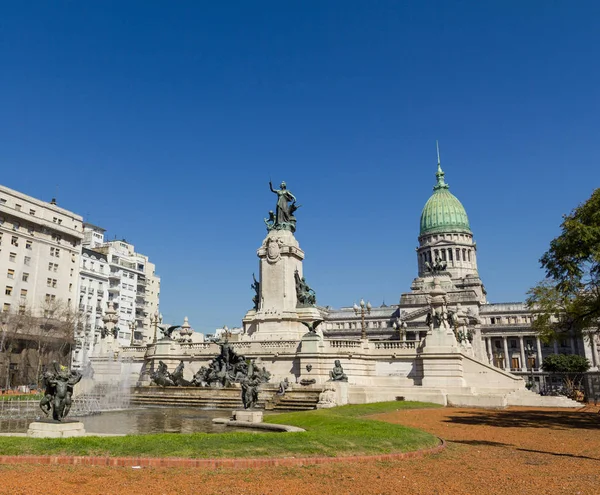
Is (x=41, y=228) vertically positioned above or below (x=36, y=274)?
above

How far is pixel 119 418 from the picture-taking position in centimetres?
2483

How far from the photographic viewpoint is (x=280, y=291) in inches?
1821

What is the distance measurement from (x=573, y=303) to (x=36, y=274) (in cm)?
6392

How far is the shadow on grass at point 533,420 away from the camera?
71.5 ft

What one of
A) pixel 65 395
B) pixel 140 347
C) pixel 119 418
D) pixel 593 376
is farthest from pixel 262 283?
pixel 65 395

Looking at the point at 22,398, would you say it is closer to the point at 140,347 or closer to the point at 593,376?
the point at 140,347

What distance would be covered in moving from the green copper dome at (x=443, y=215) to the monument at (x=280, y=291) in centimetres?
9349

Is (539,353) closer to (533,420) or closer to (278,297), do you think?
(278,297)

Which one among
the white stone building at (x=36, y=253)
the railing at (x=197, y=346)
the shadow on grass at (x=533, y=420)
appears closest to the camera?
the shadow on grass at (x=533, y=420)

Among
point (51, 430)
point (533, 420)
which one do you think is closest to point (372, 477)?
point (51, 430)

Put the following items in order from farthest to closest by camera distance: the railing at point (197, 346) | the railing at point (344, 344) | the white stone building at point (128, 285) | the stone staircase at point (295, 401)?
the white stone building at point (128, 285) → the railing at point (197, 346) → the railing at point (344, 344) → the stone staircase at point (295, 401)

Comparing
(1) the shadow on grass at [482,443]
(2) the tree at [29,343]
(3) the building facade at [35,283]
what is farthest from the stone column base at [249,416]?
(2) the tree at [29,343]

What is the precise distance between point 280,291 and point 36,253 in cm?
4097

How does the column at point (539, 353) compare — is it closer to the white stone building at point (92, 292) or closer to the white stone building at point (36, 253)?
the white stone building at point (92, 292)
